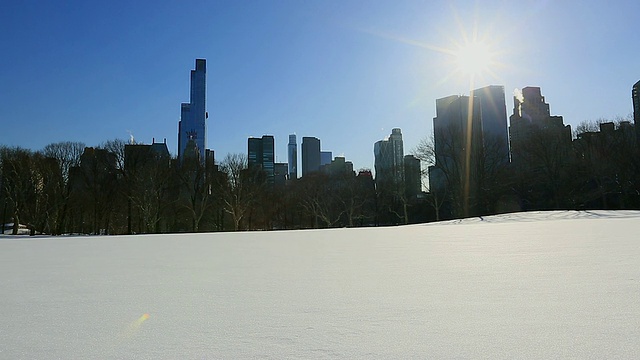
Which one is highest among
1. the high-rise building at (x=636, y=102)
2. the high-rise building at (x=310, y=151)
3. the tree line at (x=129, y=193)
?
the high-rise building at (x=310, y=151)

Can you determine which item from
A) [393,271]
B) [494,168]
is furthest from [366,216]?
[393,271]

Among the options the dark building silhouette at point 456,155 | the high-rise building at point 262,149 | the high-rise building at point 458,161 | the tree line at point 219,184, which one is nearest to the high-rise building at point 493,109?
the dark building silhouette at point 456,155

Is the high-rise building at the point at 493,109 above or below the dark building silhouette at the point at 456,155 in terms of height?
above

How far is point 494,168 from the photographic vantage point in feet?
133

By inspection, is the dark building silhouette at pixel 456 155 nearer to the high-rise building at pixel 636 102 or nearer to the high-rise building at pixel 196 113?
the high-rise building at pixel 636 102

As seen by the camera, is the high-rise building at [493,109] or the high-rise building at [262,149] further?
the high-rise building at [262,149]

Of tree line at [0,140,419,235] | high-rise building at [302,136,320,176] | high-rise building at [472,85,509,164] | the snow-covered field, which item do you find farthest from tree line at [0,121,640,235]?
high-rise building at [302,136,320,176]

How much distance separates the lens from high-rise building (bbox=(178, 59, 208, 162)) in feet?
530

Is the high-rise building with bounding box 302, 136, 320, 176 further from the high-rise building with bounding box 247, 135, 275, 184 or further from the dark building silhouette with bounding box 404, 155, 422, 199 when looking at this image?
the dark building silhouette with bounding box 404, 155, 422, 199

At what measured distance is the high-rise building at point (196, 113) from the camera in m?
162

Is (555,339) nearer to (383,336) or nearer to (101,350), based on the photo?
(383,336)

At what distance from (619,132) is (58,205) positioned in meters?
49.7

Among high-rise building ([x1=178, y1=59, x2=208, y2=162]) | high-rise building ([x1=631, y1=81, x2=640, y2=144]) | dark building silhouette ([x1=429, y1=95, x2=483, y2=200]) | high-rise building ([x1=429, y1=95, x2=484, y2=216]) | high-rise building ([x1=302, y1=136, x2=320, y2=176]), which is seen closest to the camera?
high-rise building ([x1=429, y1=95, x2=484, y2=216])

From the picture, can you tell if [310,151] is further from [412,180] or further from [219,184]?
[219,184]
